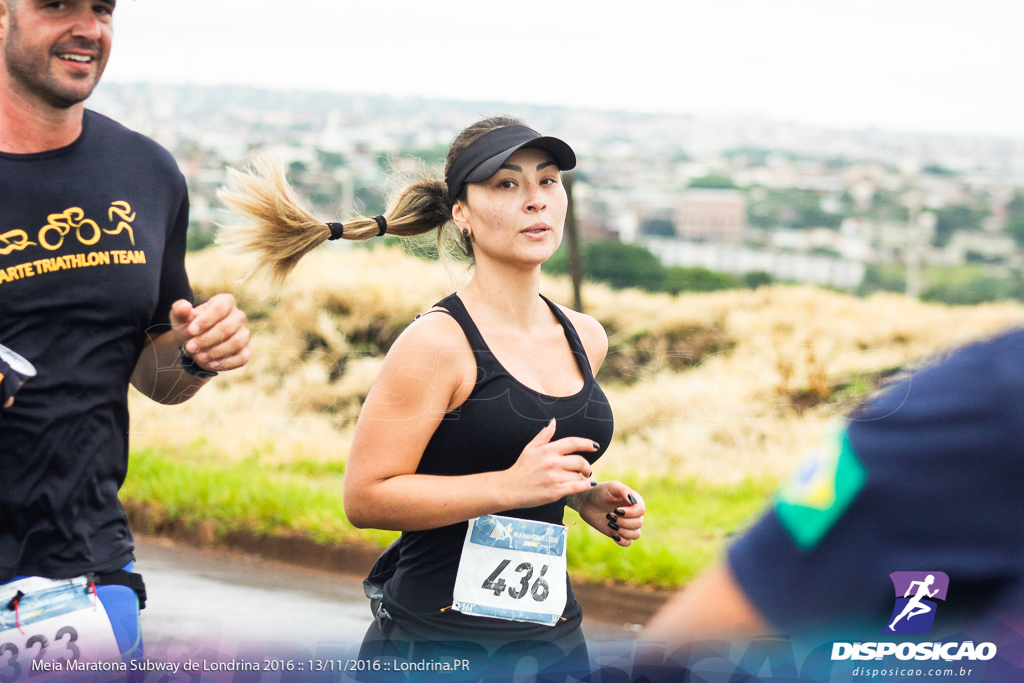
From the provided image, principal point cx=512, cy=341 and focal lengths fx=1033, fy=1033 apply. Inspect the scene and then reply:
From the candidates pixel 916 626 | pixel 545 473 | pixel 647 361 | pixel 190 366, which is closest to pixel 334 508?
pixel 190 366

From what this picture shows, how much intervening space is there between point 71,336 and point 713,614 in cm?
207

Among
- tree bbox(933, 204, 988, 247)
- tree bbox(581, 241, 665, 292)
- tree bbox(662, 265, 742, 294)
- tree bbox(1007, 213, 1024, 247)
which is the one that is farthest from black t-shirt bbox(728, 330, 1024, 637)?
tree bbox(933, 204, 988, 247)

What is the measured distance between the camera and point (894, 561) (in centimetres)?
59

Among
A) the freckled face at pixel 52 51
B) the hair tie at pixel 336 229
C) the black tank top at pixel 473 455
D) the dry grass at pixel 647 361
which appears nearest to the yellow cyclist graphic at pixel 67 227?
the freckled face at pixel 52 51

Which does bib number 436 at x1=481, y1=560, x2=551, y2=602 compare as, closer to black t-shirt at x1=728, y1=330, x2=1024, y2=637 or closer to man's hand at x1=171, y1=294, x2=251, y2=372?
man's hand at x1=171, y1=294, x2=251, y2=372

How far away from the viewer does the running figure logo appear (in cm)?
61

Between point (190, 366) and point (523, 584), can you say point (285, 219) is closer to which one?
point (190, 366)

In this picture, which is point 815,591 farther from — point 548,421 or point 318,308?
point 318,308

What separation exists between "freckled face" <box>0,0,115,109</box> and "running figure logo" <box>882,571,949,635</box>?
220 centimetres

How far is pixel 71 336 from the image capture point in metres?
2.36

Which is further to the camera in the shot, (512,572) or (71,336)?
(512,572)

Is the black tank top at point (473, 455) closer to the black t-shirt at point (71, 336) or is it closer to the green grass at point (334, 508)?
the black t-shirt at point (71, 336)

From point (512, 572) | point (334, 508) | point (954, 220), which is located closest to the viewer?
point (512, 572)

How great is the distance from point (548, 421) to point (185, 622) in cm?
298
